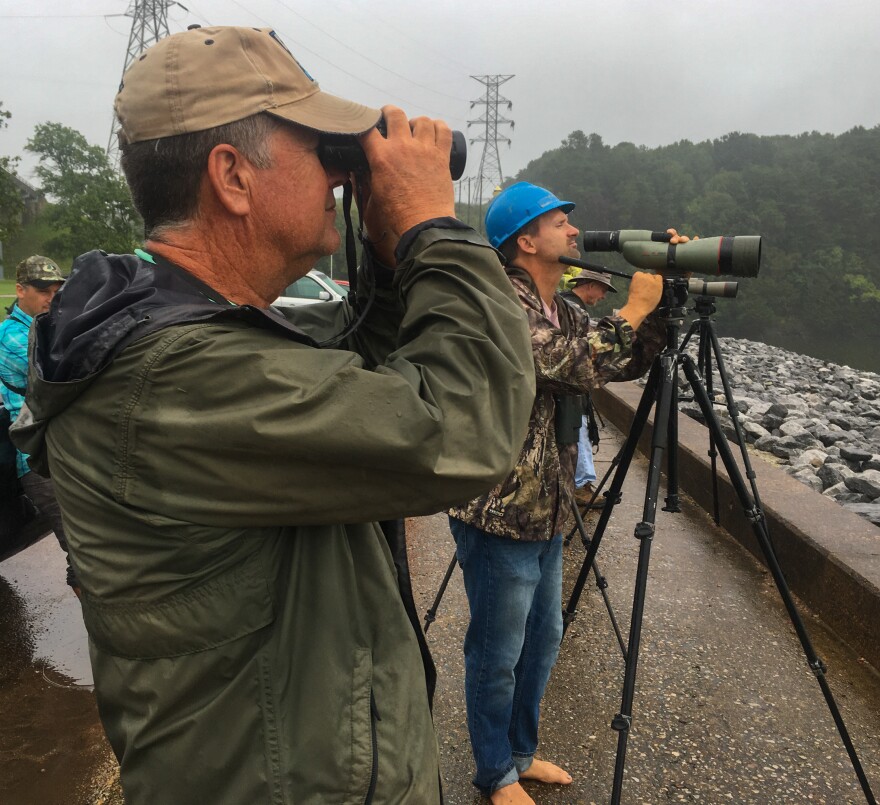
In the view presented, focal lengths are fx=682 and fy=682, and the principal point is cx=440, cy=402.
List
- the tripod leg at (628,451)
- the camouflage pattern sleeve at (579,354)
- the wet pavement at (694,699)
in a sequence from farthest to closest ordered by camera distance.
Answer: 1. the wet pavement at (694,699)
2. the tripod leg at (628,451)
3. the camouflage pattern sleeve at (579,354)

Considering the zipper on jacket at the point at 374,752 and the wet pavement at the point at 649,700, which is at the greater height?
the zipper on jacket at the point at 374,752

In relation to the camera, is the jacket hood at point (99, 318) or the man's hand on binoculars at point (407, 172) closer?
the jacket hood at point (99, 318)

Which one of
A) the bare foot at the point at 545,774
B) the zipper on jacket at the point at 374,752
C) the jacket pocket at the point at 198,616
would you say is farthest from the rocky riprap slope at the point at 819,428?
the jacket pocket at the point at 198,616

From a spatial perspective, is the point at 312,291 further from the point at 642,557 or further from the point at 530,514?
the point at 642,557

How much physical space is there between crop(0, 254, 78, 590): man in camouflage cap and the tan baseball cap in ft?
9.70

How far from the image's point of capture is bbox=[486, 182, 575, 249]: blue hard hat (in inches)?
96.1

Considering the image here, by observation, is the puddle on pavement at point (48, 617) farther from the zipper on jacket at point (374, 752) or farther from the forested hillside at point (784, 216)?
the forested hillside at point (784, 216)

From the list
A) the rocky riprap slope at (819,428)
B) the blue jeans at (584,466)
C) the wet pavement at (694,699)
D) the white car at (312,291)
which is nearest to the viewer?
the wet pavement at (694,699)

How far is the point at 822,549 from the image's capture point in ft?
11.9

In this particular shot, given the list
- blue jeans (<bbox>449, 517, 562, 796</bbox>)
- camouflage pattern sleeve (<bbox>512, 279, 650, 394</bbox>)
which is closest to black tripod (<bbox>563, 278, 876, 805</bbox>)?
camouflage pattern sleeve (<bbox>512, 279, 650, 394</bbox>)

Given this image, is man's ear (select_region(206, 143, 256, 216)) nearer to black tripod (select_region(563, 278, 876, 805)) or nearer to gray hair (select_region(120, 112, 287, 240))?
gray hair (select_region(120, 112, 287, 240))

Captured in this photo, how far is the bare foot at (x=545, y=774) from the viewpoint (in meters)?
2.52

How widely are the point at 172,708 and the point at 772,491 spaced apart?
440cm

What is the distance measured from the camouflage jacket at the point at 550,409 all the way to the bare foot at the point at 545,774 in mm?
947
